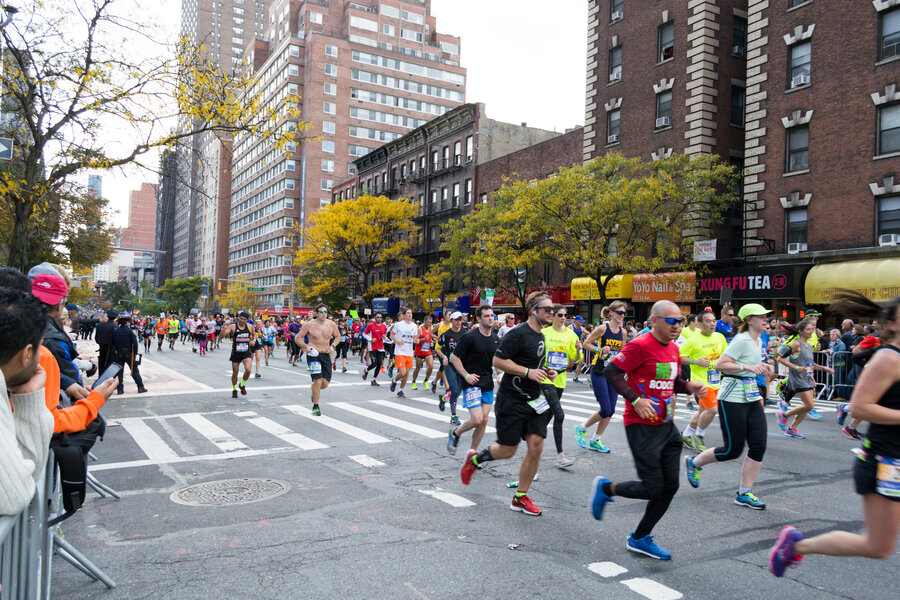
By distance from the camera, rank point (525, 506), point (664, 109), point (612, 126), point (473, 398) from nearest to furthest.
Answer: point (525, 506) → point (473, 398) → point (664, 109) → point (612, 126)

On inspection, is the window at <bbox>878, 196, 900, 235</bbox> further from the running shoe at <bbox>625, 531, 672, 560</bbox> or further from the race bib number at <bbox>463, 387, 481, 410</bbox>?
the running shoe at <bbox>625, 531, 672, 560</bbox>

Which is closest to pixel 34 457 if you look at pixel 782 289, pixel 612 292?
pixel 782 289

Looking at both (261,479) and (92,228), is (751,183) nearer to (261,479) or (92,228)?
(261,479)

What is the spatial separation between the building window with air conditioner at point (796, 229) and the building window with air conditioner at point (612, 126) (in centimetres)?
963

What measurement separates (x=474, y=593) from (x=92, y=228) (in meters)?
39.8

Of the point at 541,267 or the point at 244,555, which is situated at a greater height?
the point at 541,267

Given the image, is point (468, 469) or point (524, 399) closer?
point (524, 399)

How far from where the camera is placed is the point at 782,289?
24.1 metres

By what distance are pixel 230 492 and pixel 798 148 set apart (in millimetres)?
25049

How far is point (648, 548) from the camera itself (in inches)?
189

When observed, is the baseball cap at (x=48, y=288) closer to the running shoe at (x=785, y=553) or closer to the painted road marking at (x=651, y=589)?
the painted road marking at (x=651, y=589)

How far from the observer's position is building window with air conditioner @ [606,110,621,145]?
106 ft

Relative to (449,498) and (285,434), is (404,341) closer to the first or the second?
(285,434)

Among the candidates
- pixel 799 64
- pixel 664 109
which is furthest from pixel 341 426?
pixel 664 109
